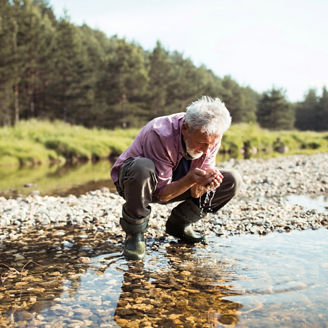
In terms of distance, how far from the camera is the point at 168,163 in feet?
10.7

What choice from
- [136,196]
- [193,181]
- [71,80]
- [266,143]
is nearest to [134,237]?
[136,196]

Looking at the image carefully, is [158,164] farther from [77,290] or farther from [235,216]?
[235,216]

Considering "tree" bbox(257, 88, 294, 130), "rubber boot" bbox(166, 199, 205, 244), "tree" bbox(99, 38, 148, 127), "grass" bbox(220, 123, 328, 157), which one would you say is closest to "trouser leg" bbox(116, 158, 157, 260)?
"rubber boot" bbox(166, 199, 205, 244)

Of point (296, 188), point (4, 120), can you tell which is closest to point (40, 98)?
point (4, 120)

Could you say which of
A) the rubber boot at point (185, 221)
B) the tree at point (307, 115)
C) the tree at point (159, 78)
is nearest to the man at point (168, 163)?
the rubber boot at point (185, 221)

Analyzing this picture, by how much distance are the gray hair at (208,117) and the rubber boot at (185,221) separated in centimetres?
107

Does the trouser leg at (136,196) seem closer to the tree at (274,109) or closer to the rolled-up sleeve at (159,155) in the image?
the rolled-up sleeve at (159,155)

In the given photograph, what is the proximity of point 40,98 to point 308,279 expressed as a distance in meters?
39.4

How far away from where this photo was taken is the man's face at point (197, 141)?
2953mm

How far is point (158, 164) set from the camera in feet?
10.6

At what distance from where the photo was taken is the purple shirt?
316 cm

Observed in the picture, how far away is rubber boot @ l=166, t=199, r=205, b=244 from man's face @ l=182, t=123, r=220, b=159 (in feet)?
2.59

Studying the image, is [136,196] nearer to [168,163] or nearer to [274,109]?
[168,163]

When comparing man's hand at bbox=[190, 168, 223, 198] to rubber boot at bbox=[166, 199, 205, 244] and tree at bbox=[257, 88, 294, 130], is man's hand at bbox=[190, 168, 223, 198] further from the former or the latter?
tree at bbox=[257, 88, 294, 130]
